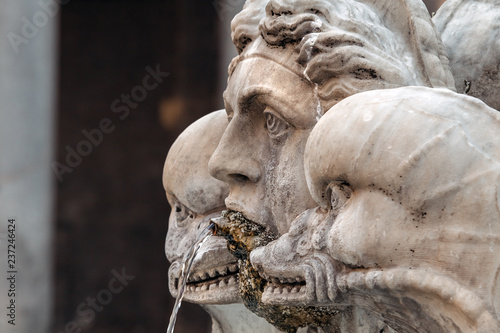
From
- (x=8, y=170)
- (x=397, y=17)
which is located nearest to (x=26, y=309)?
(x=8, y=170)

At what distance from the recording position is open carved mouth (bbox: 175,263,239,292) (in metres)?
3.09

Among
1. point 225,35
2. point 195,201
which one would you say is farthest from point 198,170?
point 225,35

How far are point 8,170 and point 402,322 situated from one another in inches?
163

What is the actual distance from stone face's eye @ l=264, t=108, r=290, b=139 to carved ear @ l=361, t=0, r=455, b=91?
41cm

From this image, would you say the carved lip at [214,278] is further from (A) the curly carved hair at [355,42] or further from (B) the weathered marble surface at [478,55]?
(B) the weathered marble surface at [478,55]

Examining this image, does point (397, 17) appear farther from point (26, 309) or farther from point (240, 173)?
point (26, 309)

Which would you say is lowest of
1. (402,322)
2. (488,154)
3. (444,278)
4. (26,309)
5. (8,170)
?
(26,309)

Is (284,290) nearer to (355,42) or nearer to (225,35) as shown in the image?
(355,42)

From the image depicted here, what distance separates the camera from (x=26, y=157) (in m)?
6.12

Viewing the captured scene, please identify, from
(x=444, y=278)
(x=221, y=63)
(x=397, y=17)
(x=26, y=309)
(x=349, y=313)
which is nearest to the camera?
(x=444, y=278)

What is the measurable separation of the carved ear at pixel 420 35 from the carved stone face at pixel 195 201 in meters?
0.72

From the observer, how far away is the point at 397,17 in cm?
288

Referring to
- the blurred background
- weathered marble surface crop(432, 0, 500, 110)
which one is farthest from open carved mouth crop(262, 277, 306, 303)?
the blurred background

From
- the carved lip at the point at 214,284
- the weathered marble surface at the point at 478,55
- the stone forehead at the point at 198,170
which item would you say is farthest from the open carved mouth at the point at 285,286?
the weathered marble surface at the point at 478,55
